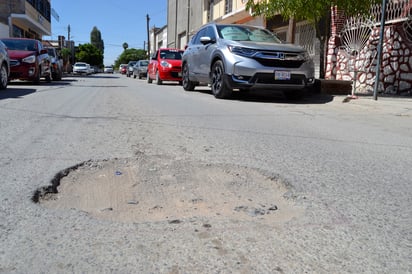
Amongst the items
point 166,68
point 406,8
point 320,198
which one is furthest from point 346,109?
point 166,68

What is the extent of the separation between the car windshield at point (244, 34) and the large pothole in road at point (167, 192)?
6.74 meters

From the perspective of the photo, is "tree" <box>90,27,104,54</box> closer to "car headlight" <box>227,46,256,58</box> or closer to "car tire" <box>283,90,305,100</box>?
"car tire" <box>283,90,305,100</box>

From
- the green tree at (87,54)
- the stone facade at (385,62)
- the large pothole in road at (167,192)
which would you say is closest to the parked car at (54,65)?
the stone facade at (385,62)

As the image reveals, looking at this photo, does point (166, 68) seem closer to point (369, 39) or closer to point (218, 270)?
point (369, 39)

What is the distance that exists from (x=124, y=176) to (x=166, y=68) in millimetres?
13972

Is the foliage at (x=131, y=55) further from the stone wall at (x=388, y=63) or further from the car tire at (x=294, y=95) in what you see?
the car tire at (x=294, y=95)

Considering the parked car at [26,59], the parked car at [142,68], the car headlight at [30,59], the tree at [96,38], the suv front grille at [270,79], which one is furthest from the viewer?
the tree at [96,38]

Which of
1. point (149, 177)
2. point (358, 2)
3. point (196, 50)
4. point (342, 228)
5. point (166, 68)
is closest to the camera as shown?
point (342, 228)

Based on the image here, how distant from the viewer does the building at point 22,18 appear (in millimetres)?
29906

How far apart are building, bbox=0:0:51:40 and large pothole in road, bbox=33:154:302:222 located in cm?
A: 2829

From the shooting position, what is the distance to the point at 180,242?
82.3 inches

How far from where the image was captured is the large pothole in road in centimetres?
248

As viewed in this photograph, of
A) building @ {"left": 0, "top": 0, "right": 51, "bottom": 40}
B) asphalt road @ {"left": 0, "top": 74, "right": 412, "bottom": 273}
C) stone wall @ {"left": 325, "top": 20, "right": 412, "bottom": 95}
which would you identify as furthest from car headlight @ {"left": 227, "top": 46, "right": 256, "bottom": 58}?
building @ {"left": 0, "top": 0, "right": 51, "bottom": 40}

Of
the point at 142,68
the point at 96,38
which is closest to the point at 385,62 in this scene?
the point at 142,68
